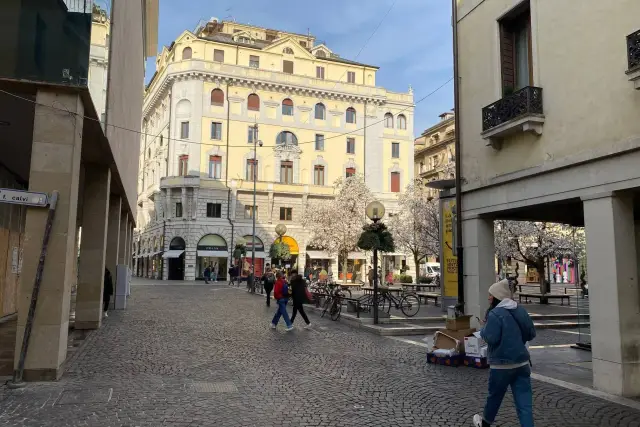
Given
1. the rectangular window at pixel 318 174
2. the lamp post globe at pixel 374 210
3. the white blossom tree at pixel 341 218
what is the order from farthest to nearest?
the rectangular window at pixel 318 174 < the white blossom tree at pixel 341 218 < the lamp post globe at pixel 374 210

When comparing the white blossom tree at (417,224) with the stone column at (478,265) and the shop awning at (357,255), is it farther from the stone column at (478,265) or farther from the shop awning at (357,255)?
the stone column at (478,265)

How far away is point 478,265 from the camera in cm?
1060

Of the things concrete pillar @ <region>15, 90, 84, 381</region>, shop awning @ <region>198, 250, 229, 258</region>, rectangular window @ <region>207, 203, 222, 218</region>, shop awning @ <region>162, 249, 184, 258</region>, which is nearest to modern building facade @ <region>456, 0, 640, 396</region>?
concrete pillar @ <region>15, 90, 84, 381</region>

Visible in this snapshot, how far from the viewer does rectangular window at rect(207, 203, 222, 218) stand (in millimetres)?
48938

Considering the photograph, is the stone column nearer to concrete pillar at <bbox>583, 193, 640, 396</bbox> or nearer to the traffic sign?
concrete pillar at <bbox>583, 193, 640, 396</bbox>

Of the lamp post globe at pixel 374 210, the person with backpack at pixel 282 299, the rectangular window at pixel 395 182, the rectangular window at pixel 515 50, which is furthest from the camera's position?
the rectangular window at pixel 395 182

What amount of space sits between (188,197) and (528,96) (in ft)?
140

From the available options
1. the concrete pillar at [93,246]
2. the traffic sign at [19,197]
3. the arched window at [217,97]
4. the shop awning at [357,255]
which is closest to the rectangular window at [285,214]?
the shop awning at [357,255]

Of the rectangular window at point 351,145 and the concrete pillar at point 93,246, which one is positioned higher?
the rectangular window at point 351,145

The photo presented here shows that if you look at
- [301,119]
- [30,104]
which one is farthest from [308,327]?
[301,119]

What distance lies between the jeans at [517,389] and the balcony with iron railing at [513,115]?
5026 millimetres

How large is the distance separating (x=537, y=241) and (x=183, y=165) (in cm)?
3378

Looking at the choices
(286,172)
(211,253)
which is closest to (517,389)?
(211,253)

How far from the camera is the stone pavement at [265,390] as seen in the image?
604cm
